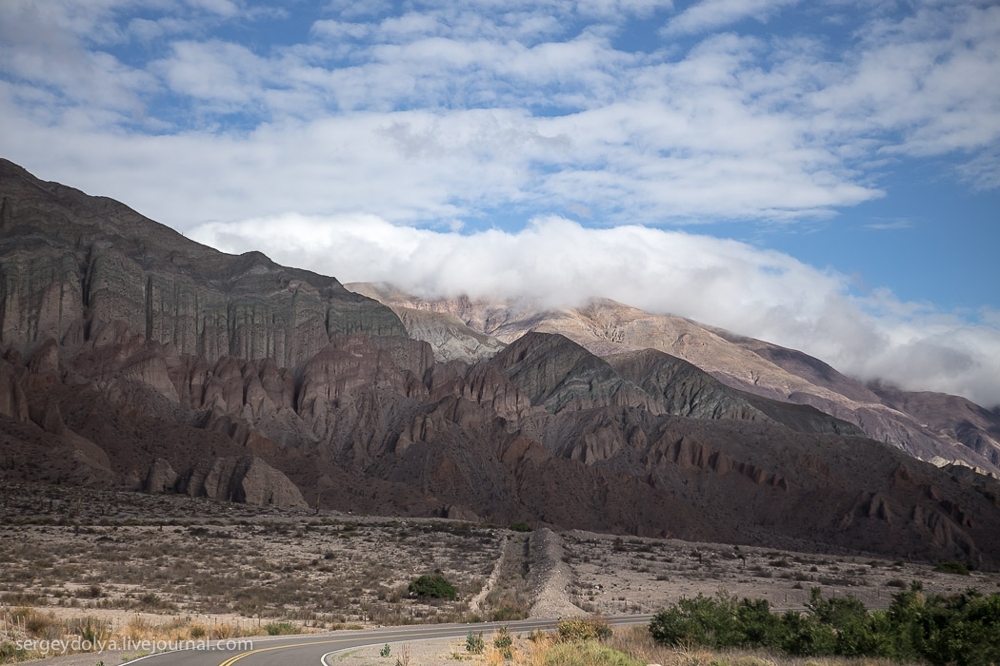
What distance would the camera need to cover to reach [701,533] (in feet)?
457

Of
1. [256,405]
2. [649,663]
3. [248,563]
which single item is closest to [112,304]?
[256,405]

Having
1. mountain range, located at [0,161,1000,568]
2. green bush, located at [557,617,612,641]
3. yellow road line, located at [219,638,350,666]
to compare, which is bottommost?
yellow road line, located at [219,638,350,666]

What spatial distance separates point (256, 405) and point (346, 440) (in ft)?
48.3

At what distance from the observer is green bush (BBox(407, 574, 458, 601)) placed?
47.8 meters

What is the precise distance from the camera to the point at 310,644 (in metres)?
30.4

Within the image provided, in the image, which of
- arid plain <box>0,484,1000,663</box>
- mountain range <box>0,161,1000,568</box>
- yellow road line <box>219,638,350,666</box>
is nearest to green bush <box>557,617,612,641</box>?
yellow road line <box>219,638,350,666</box>

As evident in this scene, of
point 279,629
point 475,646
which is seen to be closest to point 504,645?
point 475,646

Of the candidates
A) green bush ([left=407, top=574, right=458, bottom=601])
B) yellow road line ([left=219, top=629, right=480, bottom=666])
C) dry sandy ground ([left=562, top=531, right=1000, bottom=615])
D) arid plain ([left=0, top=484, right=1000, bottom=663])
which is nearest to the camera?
yellow road line ([left=219, top=629, right=480, bottom=666])

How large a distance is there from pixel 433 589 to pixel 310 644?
59.1 feet

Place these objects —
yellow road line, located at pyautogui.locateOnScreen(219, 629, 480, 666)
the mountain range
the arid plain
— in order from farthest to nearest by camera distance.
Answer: the mountain range < the arid plain < yellow road line, located at pyautogui.locateOnScreen(219, 629, 480, 666)

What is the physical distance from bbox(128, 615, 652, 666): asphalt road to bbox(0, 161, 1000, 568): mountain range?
75108 millimetres

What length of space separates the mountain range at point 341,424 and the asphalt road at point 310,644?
7511cm

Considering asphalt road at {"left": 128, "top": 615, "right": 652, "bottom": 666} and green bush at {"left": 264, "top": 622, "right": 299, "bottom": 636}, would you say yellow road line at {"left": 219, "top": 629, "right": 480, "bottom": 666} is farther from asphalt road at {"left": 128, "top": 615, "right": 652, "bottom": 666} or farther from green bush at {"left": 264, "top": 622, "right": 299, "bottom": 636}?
green bush at {"left": 264, "top": 622, "right": 299, "bottom": 636}

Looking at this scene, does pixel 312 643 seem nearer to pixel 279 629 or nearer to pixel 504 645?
pixel 279 629
